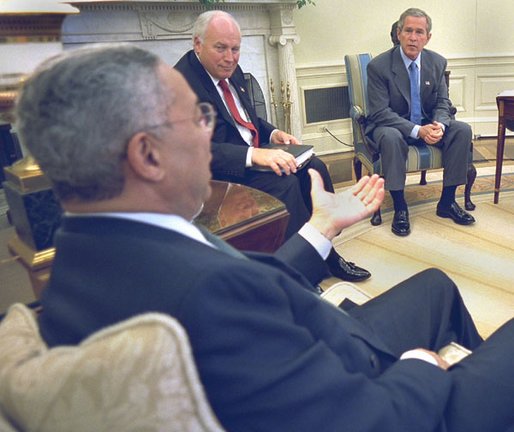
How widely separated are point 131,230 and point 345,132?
4.63 meters

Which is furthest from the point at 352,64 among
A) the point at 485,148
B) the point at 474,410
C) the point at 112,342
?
the point at 112,342

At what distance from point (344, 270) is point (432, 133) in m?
1.09

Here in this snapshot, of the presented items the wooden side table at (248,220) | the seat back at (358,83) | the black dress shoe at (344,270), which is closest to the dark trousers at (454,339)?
the wooden side table at (248,220)

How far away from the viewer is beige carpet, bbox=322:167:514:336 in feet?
7.02

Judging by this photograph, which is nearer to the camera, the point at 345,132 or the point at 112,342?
the point at 112,342

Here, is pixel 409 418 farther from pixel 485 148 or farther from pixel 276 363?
pixel 485 148

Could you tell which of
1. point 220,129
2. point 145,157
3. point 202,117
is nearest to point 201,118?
point 202,117

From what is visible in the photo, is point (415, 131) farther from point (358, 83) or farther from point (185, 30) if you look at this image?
point (185, 30)

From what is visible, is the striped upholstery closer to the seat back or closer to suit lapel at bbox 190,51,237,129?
the seat back

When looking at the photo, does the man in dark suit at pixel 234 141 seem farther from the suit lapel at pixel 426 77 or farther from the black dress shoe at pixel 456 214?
the suit lapel at pixel 426 77

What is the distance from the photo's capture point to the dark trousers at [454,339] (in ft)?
2.59

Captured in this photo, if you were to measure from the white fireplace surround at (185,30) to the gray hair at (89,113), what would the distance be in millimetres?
2680

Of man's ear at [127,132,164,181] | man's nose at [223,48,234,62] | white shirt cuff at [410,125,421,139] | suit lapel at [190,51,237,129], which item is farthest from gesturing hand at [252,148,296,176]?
man's ear at [127,132,164,181]

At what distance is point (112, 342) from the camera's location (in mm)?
512
